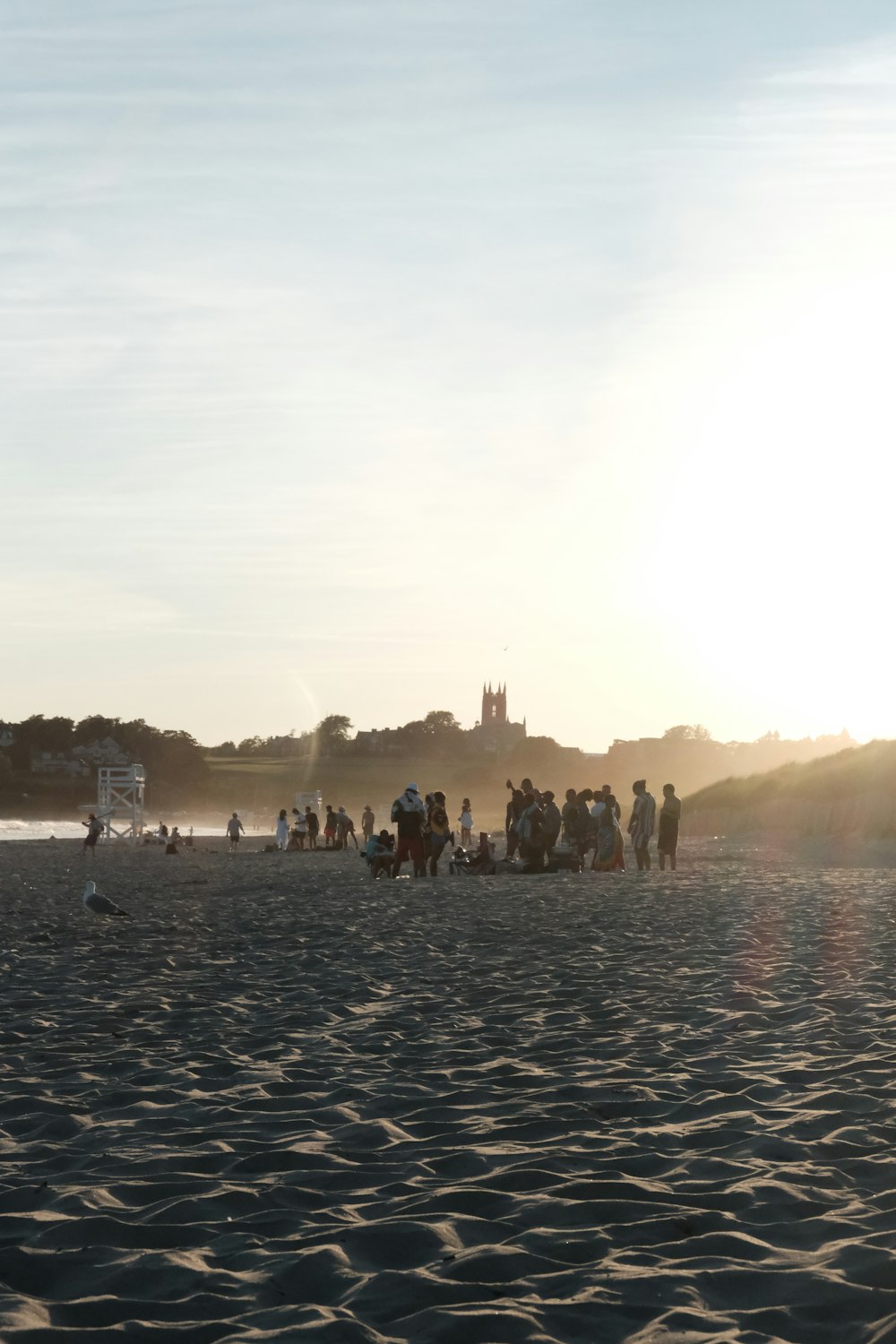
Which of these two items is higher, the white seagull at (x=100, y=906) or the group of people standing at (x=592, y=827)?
the group of people standing at (x=592, y=827)

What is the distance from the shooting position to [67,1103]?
23.8 feet

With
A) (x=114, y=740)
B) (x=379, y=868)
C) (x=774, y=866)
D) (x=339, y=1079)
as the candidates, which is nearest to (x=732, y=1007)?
(x=339, y=1079)

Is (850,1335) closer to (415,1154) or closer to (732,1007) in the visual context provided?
(415,1154)

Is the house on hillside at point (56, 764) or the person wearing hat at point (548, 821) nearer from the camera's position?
the person wearing hat at point (548, 821)

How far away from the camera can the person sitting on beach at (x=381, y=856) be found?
27.3 metres

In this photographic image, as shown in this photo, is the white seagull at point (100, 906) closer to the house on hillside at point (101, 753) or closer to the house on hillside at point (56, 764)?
the house on hillside at point (56, 764)

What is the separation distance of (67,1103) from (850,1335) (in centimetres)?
454

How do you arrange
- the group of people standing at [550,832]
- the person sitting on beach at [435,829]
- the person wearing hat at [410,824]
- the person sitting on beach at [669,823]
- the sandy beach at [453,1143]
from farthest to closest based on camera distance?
the person sitting on beach at [435,829], the person sitting on beach at [669,823], the group of people standing at [550,832], the person wearing hat at [410,824], the sandy beach at [453,1143]

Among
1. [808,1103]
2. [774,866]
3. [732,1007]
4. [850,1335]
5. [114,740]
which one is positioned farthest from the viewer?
[114,740]

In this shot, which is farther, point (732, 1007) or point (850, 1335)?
point (732, 1007)

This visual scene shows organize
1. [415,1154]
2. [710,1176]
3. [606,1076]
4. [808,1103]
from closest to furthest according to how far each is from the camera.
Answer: [710,1176], [415,1154], [808,1103], [606,1076]

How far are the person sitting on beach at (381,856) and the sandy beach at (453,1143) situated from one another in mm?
13215

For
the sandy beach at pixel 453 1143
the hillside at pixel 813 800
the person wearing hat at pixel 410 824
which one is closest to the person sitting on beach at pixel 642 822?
the person wearing hat at pixel 410 824

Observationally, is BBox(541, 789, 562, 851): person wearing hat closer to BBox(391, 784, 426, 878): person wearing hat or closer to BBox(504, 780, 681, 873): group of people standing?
BBox(504, 780, 681, 873): group of people standing
